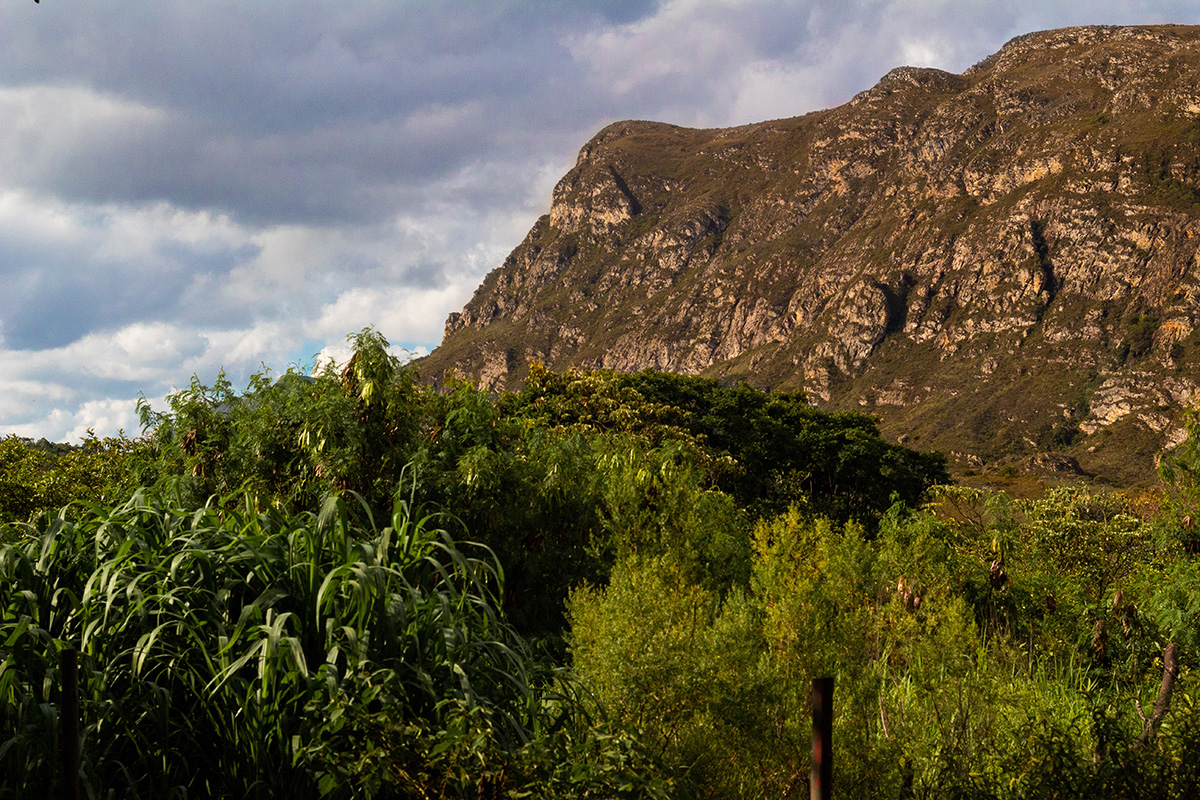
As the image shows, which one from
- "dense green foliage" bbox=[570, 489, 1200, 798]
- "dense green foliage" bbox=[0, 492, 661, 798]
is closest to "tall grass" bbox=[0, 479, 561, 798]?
"dense green foliage" bbox=[0, 492, 661, 798]

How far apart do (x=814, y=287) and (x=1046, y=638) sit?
569 feet

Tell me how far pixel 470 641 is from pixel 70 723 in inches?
74.9

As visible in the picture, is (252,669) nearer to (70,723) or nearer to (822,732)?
(70,723)

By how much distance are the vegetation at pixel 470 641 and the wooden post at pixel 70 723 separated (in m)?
0.17

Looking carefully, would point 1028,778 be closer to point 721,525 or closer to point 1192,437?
point 721,525

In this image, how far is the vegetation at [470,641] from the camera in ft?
12.6

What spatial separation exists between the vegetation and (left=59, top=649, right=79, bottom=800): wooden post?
17 cm

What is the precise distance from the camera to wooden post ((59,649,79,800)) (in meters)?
2.83

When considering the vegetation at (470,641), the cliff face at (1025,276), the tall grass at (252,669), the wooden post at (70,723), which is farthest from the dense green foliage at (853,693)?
the cliff face at (1025,276)

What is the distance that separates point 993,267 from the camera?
148 m

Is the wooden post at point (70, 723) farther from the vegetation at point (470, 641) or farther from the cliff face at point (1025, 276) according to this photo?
the cliff face at point (1025, 276)

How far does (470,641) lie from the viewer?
445 centimetres

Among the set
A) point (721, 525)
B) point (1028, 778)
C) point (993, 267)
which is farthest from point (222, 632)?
point (993, 267)

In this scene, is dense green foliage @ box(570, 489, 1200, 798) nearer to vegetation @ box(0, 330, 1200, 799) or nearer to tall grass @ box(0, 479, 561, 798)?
vegetation @ box(0, 330, 1200, 799)
